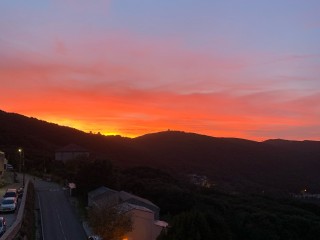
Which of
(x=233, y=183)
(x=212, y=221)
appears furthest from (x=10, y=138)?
(x=212, y=221)

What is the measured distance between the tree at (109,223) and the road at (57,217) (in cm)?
147

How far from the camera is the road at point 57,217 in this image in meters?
38.4

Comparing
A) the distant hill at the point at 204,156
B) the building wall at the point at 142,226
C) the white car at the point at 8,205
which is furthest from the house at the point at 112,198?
the distant hill at the point at 204,156

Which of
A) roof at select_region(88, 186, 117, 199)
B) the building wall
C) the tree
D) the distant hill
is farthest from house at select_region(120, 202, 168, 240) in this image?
the distant hill

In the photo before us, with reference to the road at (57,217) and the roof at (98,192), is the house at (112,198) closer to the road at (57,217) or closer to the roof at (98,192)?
the roof at (98,192)

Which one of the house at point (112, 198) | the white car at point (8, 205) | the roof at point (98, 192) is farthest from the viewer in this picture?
the roof at point (98, 192)

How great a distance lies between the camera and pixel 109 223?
127 ft

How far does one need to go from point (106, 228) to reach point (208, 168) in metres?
132

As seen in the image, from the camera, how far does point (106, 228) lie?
38688 millimetres

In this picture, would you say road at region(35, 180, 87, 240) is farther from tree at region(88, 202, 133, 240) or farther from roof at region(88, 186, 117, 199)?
roof at region(88, 186, 117, 199)

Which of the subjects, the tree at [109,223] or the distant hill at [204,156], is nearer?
the tree at [109,223]

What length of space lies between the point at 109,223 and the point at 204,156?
485ft

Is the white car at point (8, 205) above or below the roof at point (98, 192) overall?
below

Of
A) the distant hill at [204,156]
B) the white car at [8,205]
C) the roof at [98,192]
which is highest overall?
the distant hill at [204,156]
